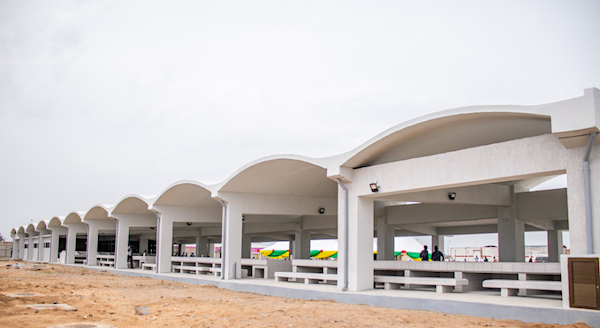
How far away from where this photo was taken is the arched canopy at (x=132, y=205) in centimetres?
2721

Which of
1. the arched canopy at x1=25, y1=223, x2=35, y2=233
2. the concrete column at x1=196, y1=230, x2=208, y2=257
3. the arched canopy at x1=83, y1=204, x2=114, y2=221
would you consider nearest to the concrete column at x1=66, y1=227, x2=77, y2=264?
the arched canopy at x1=83, y1=204, x2=114, y2=221

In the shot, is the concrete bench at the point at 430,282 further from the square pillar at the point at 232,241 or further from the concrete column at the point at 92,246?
the concrete column at the point at 92,246

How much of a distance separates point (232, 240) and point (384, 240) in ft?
25.5

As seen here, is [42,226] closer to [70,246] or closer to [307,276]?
[70,246]

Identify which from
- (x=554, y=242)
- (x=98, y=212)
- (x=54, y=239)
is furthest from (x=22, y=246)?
(x=554, y=242)

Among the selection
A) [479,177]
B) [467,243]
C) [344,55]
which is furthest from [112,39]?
[467,243]

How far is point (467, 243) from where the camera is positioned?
51031 mm

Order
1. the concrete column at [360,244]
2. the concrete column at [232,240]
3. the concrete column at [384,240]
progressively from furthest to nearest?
the concrete column at [384,240] < the concrete column at [232,240] < the concrete column at [360,244]

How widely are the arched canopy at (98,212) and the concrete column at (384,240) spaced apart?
15622 millimetres

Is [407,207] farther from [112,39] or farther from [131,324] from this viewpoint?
[131,324]

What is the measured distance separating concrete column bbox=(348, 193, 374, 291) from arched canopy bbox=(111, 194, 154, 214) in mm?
14516

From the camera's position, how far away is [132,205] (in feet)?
94.2

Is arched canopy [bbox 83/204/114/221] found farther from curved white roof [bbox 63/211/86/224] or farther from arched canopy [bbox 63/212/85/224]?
arched canopy [bbox 63/212/85/224]

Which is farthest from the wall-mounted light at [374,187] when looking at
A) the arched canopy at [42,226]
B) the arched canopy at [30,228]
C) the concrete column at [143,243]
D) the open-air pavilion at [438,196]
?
the arched canopy at [30,228]
